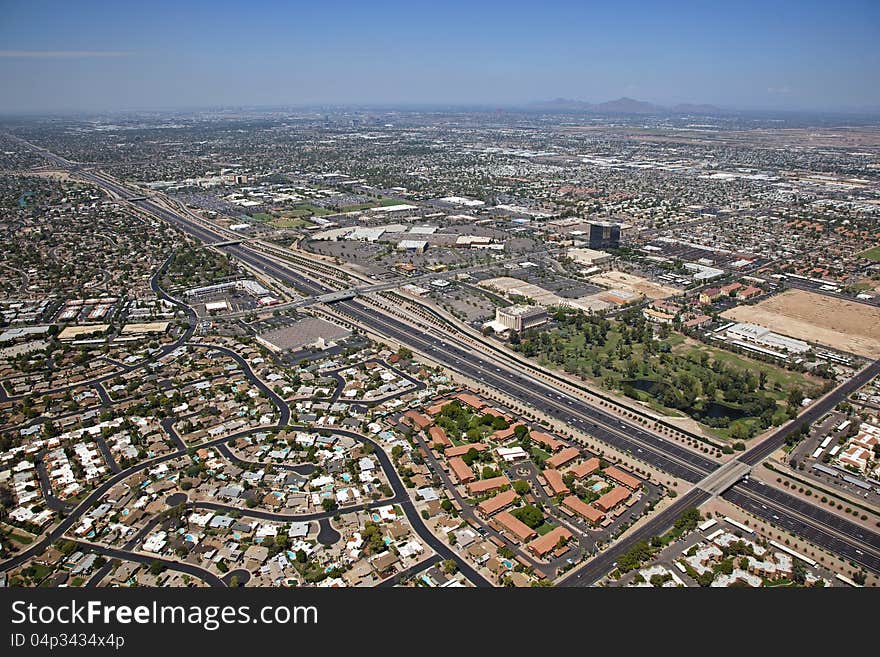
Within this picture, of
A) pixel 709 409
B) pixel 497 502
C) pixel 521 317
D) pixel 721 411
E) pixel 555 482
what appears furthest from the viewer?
pixel 521 317

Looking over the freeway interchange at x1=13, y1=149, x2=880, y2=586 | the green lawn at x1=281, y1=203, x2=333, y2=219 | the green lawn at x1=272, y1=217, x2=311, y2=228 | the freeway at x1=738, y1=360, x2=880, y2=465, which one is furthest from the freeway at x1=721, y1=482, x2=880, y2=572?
the green lawn at x1=281, y1=203, x2=333, y2=219

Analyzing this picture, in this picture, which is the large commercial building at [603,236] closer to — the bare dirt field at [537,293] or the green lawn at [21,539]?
the bare dirt field at [537,293]

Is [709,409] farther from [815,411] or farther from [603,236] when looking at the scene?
[603,236]

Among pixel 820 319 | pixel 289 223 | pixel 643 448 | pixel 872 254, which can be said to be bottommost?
pixel 643 448

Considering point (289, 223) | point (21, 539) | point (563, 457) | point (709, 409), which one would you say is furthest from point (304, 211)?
point (21, 539)

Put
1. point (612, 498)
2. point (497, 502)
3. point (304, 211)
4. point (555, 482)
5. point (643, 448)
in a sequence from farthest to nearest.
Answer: point (304, 211) → point (643, 448) → point (555, 482) → point (612, 498) → point (497, 502)

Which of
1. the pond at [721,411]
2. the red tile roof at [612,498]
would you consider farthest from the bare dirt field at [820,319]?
the red tile roof at [612,498]

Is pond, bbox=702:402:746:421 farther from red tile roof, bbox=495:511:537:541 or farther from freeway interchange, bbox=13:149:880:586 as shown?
red tile roof, bbox=495:511:537:541
